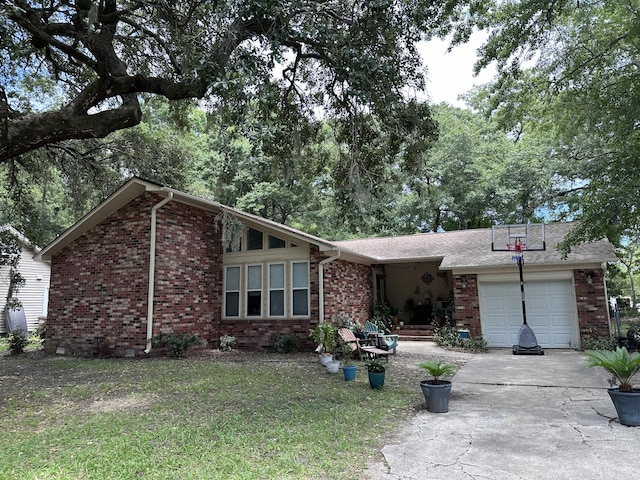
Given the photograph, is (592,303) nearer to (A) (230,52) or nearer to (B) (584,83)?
(B) (584,83)

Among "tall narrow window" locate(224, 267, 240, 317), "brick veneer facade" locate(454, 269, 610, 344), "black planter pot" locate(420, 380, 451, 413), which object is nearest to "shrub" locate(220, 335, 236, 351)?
"tall narrow window" locate(224, 267, 240, 317)

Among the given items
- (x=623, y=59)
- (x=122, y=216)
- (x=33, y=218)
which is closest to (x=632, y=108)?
(x=623, y=59)

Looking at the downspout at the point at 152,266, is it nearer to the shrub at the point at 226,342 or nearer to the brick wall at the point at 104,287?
the brick wall at the point at 104,287

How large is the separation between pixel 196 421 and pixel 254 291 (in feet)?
24.3

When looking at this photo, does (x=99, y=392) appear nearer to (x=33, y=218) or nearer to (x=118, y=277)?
(x=118, y=277)

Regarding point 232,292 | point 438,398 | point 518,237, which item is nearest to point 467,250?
point 518,237

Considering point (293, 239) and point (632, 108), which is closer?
point (632, 108)

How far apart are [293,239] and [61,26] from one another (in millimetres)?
7067

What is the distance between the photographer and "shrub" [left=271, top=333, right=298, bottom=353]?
37.6 ft

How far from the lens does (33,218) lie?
13398 mm

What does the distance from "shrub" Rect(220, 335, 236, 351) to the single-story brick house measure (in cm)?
43

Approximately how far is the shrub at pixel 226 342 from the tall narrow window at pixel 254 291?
951 mm

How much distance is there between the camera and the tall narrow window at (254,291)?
1252cm

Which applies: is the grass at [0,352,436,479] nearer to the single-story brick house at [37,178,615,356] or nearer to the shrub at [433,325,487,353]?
the single-story brick house at [37,178,615,356]
